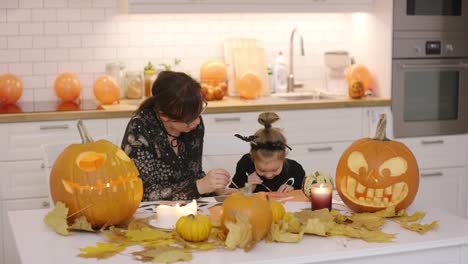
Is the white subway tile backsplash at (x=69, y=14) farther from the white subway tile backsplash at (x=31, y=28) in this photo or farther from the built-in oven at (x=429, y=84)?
the built-in oven at (x=429, y=84)

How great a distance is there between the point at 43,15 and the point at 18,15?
0.47ft

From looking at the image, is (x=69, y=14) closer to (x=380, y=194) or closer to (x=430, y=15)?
(x=430, y=15)

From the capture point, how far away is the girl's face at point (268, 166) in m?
2.88

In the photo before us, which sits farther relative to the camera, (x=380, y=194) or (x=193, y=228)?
(x=380, y=194)

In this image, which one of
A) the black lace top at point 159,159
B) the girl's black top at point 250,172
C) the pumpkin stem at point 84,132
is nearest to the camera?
the pumpkin stem at point 84,132

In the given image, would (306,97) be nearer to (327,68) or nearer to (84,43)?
(327,68)

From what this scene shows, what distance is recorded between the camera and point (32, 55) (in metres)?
4.46

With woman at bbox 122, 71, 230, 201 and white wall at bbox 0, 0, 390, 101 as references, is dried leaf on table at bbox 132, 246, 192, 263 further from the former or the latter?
white wall at bbox 0, 0, 390, 101

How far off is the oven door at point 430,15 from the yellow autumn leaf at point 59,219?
2.94 m

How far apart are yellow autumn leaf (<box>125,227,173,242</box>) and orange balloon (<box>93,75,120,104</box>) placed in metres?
2.32

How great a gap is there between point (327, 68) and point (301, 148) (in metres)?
0.86

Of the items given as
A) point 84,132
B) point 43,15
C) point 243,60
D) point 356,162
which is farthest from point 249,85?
point 84,132

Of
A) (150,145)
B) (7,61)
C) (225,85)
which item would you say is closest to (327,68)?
(225,85)

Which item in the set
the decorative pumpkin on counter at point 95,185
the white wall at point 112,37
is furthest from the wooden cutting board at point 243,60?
the decorative pumpkin on counter at point 95,185
